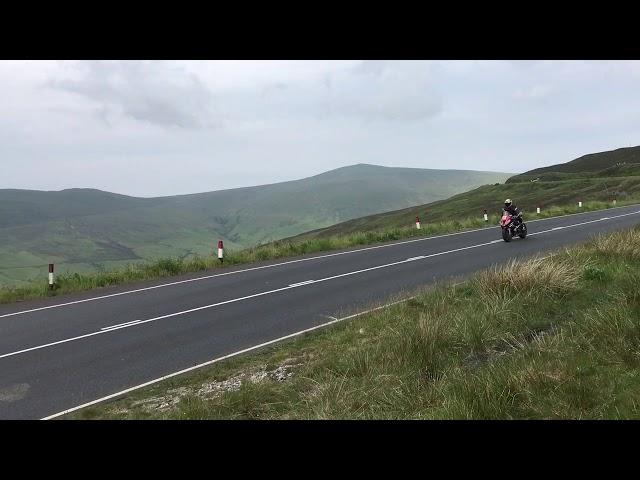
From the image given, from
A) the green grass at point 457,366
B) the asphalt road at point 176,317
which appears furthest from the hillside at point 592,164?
the green grass at point 457,366

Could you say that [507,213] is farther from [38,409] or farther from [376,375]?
[38,409]

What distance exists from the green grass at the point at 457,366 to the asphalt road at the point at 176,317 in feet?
2.87

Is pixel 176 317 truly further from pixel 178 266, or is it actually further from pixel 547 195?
pixel 547 195

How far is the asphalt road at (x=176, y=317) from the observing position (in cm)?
695

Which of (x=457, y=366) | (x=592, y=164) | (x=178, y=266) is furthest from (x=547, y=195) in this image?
(x=457, y=366)

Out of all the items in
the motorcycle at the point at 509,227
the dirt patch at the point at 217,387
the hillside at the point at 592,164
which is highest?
the hillside at the point at 592,164

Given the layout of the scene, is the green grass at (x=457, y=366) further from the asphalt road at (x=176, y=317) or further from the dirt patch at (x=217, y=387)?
the asphalt road at (x=176, y=317)

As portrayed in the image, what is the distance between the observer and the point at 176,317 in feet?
34.6

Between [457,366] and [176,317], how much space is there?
6656 mm

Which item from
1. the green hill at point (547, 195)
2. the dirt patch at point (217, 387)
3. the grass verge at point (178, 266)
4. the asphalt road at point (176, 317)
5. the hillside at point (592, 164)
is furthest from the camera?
the hillside at point (592, 164)

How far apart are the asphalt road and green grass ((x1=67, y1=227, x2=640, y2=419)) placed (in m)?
0.87

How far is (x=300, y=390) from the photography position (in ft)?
18.4

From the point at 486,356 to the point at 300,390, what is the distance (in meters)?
2.18
